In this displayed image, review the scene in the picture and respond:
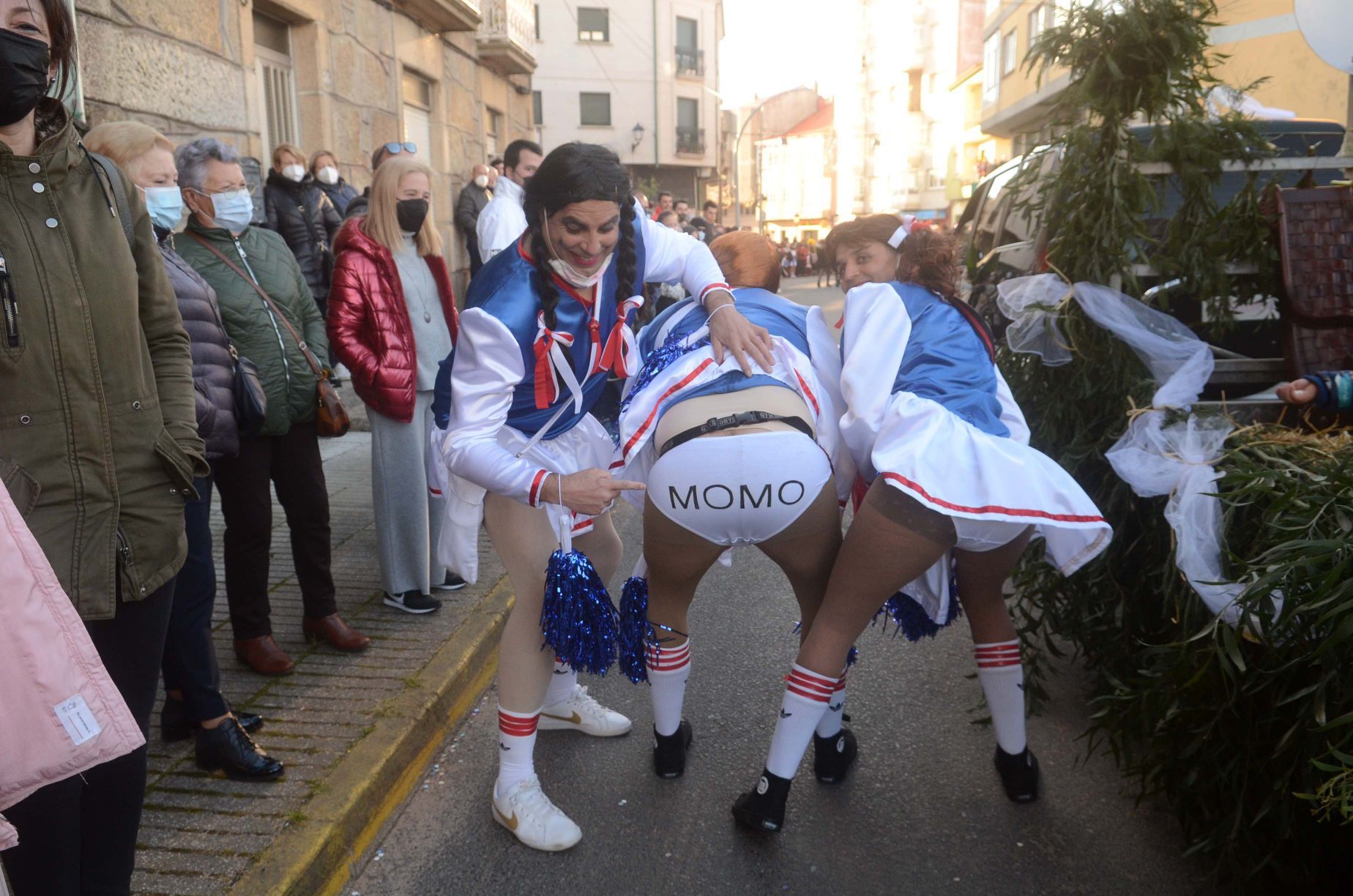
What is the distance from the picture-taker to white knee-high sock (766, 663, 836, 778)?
2.83m

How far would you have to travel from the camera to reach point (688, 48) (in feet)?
140

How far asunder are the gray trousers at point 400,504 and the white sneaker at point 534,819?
1651mm

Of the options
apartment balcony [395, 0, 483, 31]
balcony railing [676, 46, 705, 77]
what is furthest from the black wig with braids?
balcony railing [676, 46, 705, 77]

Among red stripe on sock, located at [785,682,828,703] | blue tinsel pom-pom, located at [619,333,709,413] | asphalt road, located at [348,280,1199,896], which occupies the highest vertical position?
blue tinsel pom-pom, located at [619,333,709,413]

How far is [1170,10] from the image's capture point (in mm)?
3346

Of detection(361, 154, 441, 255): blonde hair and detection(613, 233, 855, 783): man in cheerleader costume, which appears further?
detection(361, 154, 441, 255): blonde hair

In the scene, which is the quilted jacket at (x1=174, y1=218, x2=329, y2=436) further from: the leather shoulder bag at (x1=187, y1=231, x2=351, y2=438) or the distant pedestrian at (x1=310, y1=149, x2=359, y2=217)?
the distant pedestrian at (x1=310, y1=149, x2=359, y2=217)

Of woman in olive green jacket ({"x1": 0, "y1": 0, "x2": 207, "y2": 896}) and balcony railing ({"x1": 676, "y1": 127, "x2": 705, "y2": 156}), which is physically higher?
balcony railing ({"x1": 676, "y1": 127, "x2": 705, "y2": 156})

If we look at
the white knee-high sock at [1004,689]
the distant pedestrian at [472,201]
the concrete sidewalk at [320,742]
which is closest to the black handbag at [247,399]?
the concrete sidewalk at [320,742]

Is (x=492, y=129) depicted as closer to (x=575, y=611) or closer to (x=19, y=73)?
(x=575, y=611)

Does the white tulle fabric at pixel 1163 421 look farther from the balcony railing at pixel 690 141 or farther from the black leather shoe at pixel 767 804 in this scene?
the balcony railing at pixel 690 141

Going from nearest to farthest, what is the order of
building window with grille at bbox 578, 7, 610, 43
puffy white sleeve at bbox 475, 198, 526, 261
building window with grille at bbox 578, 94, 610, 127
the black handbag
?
the black handbag < puffy white sleeve at bbox 475, 198, 526, 261 < building window with grille at bbox 578, 7, 610, 43 < building window with grille at bbox 578, 94, 610, 127

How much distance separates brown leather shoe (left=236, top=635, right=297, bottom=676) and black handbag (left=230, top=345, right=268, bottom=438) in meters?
0.93

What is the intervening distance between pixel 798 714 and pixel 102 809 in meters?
1.67
